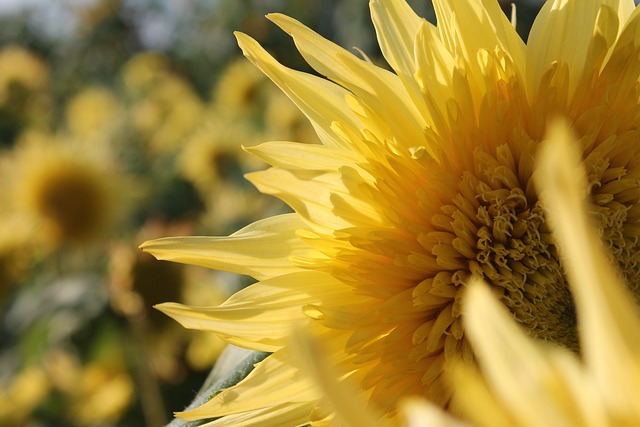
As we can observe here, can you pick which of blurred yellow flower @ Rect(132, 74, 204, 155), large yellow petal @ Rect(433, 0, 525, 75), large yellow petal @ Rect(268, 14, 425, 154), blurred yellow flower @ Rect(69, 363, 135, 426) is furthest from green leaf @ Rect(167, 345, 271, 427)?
blurred yellow flower @ Rect(132, 74, 204, 155)

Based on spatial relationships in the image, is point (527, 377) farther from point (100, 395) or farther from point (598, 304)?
point (100, 395)

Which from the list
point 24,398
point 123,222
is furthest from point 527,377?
point 123,222

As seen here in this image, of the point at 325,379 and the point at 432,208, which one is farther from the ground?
the point at 325,379

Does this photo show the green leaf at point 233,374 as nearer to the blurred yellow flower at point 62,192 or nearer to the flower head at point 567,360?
the flower head at point 567,360

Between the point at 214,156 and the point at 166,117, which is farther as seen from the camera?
the point at 166,117

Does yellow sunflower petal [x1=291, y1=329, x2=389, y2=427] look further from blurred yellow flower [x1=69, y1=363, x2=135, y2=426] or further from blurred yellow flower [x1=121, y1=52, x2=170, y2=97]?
blurred yellow flower [x1=121, y1=52, x2=170, y2=97]

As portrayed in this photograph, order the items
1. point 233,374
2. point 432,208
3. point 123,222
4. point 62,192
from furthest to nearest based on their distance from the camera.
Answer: point 123,222
point 62,192
point 233,374
point 432,208

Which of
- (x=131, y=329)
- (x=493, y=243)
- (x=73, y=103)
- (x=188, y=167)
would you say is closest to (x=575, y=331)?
(x=493, y=243)

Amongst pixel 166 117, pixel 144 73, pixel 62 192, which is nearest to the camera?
pixel 62 192
